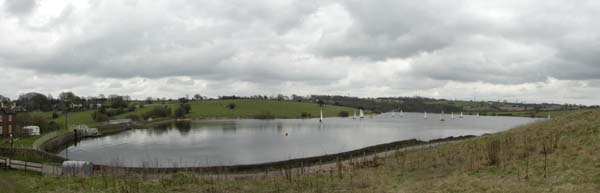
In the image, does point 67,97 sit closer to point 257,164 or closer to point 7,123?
point 7,123

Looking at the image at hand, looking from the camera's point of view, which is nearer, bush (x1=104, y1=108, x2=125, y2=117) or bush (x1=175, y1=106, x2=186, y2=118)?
bush (x1=104, y1=108, x2=125, y2=117)

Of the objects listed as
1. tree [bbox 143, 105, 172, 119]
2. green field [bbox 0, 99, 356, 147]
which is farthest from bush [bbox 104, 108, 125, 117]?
tree [bbox 143, 105, 172, 119]

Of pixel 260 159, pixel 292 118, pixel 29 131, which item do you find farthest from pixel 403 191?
pixel 292 118

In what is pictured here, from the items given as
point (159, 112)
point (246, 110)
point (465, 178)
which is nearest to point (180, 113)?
point (159, 112)

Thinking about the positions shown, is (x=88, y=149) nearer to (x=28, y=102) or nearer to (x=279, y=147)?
(x=279, y=147)

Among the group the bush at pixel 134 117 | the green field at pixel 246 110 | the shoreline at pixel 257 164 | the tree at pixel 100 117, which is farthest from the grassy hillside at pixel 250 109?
the shoreline at pixel 257 164

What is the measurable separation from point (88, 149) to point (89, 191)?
2241 inches

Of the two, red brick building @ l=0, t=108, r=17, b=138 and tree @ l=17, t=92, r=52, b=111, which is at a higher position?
tree @ l=17, t=92, r=52, b=111

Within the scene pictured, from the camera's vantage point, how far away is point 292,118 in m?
172

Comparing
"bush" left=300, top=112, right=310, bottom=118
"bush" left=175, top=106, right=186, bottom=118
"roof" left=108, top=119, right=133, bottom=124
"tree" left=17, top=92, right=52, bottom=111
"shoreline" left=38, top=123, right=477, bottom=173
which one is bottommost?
"shoreline" left=38, top=123, right=477, bottom=173

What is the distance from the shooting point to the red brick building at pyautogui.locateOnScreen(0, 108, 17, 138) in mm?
72812

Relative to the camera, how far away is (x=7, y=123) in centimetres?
7369

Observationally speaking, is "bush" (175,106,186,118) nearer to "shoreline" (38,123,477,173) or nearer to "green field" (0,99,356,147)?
"green field" (0,99,356,147)

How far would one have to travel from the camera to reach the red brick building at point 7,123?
7281 cm
